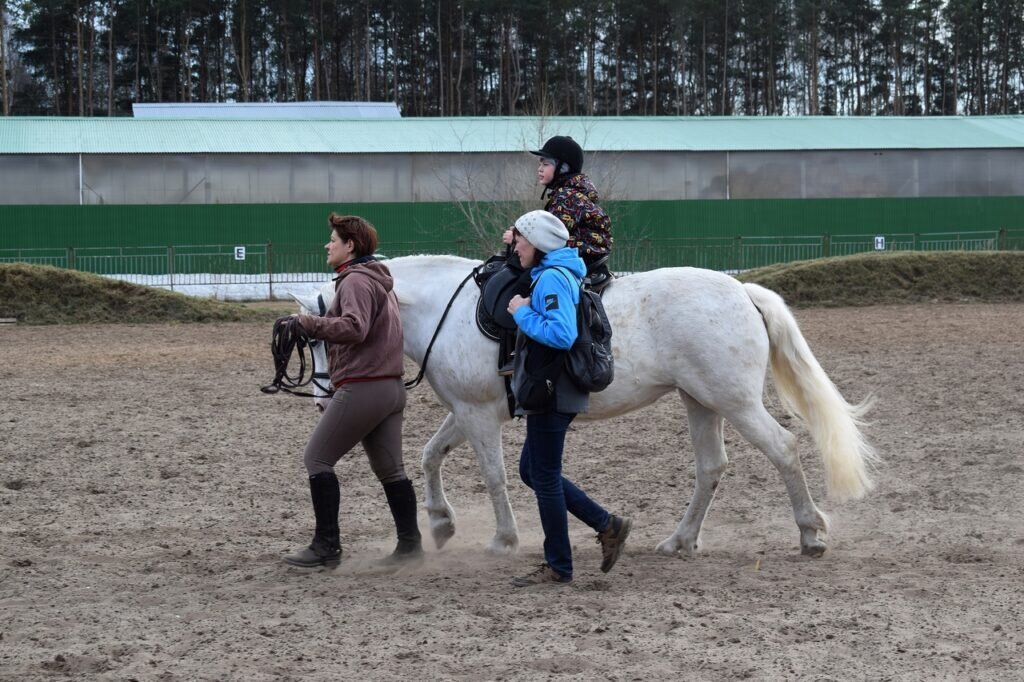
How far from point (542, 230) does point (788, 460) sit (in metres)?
1.93

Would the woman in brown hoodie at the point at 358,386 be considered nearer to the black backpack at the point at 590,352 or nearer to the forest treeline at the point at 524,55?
the black backpack at the point at 590,352

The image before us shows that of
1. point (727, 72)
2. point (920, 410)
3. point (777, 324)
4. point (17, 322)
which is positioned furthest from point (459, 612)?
point (727, 72)

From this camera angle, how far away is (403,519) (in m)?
6.21

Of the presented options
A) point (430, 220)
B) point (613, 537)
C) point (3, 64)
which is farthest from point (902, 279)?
point (3, 64)

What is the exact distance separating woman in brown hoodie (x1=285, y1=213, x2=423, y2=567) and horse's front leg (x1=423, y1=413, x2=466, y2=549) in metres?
0.46

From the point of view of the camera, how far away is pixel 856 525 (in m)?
6.86

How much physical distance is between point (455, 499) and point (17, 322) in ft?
45.6

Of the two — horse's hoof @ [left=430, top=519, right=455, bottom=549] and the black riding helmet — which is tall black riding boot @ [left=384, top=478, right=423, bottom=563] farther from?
the black riding helmet

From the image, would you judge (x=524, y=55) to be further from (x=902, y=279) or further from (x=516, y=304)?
(x=516, y=304)

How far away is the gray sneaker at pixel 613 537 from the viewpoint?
18.9 feet

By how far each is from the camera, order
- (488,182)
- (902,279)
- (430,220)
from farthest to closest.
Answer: (488,182), (430,220), (902,279)

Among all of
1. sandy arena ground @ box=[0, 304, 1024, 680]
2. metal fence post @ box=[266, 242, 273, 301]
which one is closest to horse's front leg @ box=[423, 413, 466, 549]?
sandy arena ground @ box=[0, 304, 1024, 680]

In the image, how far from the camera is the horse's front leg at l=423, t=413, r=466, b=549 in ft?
21.7

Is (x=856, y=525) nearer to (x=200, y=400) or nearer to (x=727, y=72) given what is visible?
(x=200, y=400)
